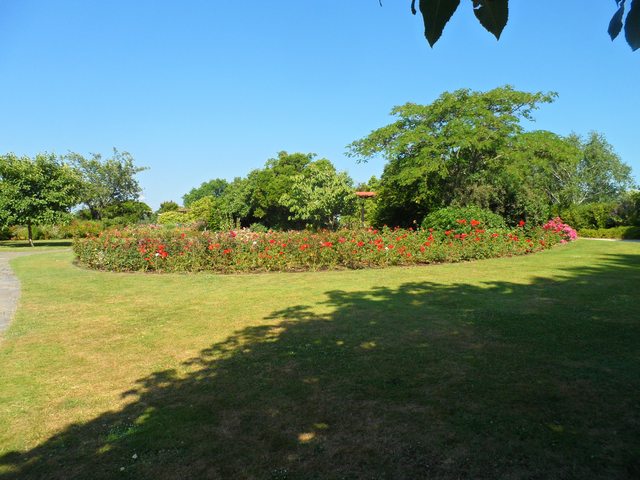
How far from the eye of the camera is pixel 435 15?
3.51 ft

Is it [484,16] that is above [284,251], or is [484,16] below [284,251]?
above

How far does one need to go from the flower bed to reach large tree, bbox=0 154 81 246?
14020 millimetres

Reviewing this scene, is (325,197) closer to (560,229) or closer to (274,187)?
(274,187)

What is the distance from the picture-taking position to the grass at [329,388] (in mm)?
2600

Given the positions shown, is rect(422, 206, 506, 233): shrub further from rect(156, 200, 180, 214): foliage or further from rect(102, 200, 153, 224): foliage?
rect(156, 200, 180, 214): foliage

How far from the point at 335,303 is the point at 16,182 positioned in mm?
24800

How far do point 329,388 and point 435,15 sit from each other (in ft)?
10.5

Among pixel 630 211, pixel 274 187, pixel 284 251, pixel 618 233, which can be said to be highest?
pixel 274 187

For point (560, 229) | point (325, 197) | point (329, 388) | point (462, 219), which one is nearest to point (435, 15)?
point (329, 388)

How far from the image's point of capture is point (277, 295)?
7.94 meters

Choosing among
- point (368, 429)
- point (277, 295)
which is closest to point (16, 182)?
point (277, 295)

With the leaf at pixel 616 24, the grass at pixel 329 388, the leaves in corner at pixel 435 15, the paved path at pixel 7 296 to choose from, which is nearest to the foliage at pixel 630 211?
the grass at pixel 329 388

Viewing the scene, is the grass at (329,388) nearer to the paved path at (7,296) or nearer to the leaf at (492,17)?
the paved path at (7,296)

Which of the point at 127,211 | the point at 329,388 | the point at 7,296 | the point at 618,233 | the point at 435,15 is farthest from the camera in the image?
A: the point at 127,211
